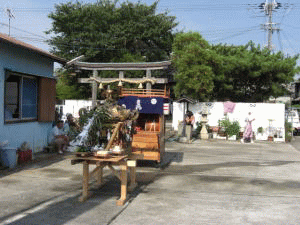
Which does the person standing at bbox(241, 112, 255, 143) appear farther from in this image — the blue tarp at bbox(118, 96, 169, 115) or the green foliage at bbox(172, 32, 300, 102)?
the blue tarp at bbox(118, 96, 169, 115)

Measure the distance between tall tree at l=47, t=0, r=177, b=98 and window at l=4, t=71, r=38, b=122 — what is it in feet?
72.9

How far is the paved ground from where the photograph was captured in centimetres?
579

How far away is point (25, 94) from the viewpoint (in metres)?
12.1

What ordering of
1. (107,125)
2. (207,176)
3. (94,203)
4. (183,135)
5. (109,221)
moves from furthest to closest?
(183,135) < (207,176) < (107,125) < (94,203) < (109,221)

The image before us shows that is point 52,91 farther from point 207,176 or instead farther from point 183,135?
point 183,135

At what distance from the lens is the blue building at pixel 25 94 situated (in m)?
10.5

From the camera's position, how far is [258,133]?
21266 millimetres

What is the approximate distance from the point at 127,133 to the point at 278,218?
346 cm

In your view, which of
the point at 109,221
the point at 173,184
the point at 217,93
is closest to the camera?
the point at 109,221

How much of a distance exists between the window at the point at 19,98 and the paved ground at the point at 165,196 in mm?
1858

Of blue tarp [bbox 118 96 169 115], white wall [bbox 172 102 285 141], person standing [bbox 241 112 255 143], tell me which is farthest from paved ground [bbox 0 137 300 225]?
white wall [bbox 172 102 285 141]

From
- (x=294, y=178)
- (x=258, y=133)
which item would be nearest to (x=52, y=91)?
(x=294, y=178)

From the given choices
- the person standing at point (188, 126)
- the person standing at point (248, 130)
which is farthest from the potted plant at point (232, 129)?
the person standing at point (188, 126)

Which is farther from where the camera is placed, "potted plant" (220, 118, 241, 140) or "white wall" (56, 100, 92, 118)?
"white wall" (56, 100, 92, 118)
